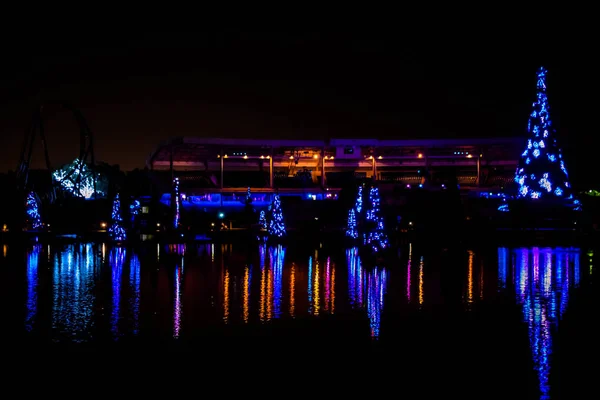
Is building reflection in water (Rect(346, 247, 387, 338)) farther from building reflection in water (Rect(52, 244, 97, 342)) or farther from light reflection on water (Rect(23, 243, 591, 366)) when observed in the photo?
building reflection in water (Rect(52, 244, 97, 342))

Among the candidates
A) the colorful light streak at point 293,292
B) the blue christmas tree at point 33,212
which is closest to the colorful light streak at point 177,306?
the colorful light streak at point 293,292

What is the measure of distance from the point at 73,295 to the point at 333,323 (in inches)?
231

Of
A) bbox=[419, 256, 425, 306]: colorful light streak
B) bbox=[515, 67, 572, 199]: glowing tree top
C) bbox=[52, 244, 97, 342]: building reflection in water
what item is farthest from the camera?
→ bbox=[515, 67, 572, 199]: glowing tree top

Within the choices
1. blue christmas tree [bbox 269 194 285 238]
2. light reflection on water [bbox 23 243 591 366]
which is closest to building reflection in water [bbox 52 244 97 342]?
light reflection on water [bbox 23 243 591 366]

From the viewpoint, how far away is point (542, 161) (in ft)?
123

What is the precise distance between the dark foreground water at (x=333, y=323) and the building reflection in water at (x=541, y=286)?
0.11ft

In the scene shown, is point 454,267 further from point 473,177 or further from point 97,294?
point 473,177

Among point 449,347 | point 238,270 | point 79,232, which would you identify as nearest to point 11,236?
point 79,232

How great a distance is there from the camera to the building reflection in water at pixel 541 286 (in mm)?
9715

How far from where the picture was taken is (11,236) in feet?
132

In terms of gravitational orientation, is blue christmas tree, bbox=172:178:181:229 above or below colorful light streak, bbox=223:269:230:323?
above

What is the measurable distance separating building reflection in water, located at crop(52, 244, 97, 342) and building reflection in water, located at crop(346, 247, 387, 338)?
4285 mm

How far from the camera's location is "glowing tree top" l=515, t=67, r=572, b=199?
37216mm

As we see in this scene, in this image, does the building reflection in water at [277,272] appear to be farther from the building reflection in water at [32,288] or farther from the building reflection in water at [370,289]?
the building reflection in water at [32,288]
